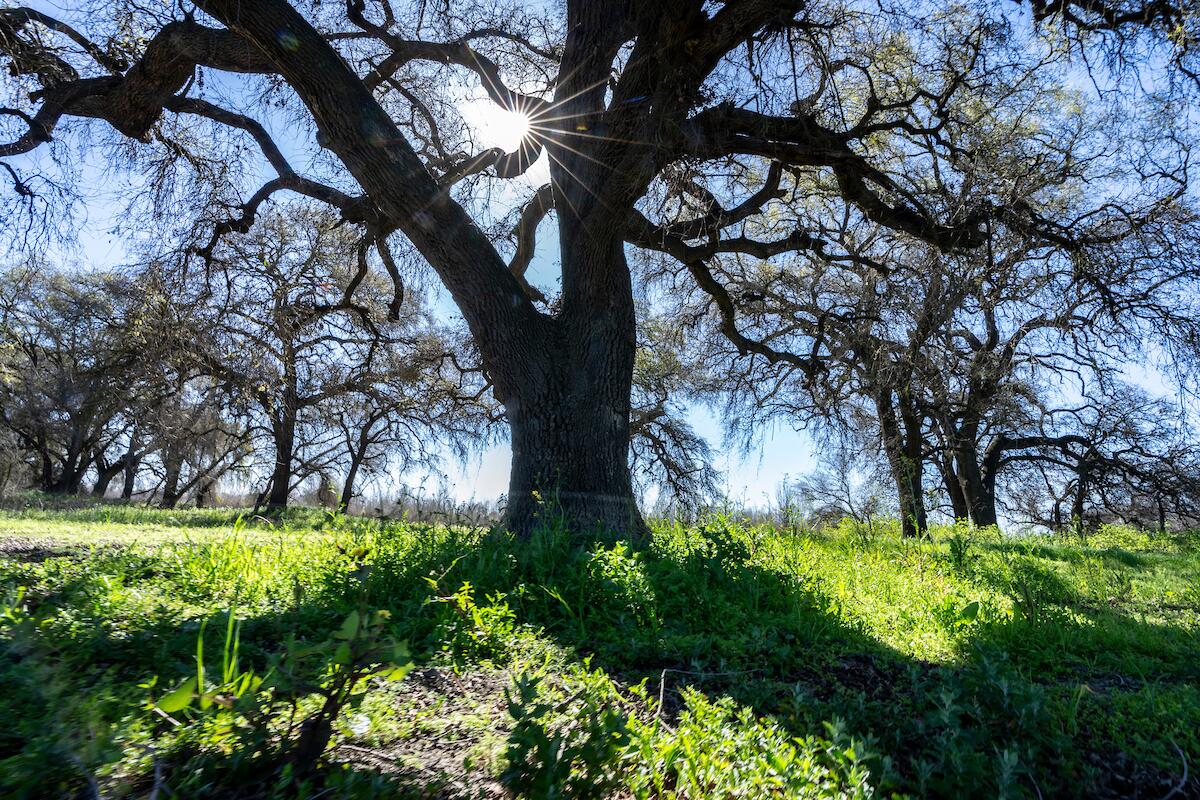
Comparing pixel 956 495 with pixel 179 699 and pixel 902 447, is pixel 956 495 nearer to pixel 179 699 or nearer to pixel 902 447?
pixel 902 447

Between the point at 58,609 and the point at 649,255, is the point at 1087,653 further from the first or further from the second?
the point at 649,255

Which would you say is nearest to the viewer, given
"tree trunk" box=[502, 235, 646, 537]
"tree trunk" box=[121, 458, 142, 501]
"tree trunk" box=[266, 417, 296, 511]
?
"tree trunk" box=[502, 235, 646, 537]

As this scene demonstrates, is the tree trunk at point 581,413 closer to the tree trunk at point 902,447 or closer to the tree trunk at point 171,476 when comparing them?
the tree trunk at point 902,447

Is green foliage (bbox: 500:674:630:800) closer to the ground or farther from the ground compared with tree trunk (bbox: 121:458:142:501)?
closer to the ground

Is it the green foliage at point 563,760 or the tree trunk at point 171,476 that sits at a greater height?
the tree trunk at point 171,476

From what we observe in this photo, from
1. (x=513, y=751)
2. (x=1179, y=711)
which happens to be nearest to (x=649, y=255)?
(x=1179, y=711)

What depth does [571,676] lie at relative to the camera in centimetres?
293

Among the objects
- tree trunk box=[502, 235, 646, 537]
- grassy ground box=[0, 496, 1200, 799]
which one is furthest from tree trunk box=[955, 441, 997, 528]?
tree trunk box=[502, 235, 646, 537]

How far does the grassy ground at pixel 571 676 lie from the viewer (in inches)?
75.2

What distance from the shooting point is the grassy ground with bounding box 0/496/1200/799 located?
6.27 ft

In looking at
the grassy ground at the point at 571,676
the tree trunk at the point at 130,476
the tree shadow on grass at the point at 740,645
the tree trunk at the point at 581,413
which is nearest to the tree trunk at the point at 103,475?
the tree trunk at the point at 130,476

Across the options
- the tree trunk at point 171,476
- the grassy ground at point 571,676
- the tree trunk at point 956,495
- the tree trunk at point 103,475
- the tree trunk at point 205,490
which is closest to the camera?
the grassy ground at point 571,676

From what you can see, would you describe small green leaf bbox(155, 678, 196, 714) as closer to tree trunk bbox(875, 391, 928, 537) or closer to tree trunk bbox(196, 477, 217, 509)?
tree trunk bbox(875, 391, 928, 537)

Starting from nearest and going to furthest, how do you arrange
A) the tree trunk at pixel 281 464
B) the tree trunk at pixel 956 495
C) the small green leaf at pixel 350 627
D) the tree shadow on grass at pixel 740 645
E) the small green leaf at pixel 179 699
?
1. the small green leaf at pixel 179 699
2. the small green leaf at pixel 350 627
3. the tree shadow on grass at pixel 740 645
4. the tree trunk at pixel 281 464
5. the tree trunk at pixel 956 495
